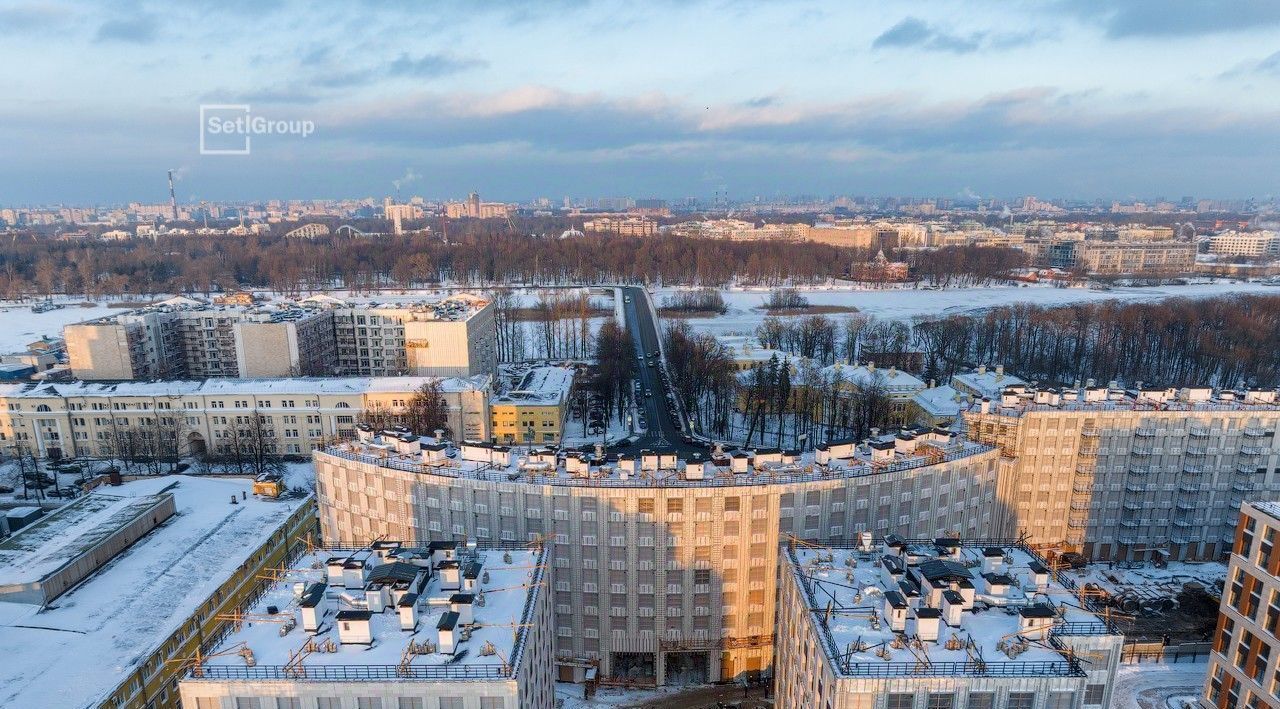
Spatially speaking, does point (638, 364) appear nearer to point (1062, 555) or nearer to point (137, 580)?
point (1062, 555)

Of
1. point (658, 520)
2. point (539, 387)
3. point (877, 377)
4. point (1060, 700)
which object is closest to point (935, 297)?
point (877, 377)

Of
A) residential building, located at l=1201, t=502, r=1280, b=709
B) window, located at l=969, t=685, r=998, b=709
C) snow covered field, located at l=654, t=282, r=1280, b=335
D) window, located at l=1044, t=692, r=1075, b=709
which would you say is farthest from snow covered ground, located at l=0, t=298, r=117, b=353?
residential building, located at l=1201, t=502, r=1280, b=709

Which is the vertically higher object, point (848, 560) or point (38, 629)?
point (848, 560)

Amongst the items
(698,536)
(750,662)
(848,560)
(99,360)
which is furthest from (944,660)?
(99,360)

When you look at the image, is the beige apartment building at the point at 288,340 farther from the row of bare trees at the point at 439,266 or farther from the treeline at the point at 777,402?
the row of bare trees at the point at 439,266

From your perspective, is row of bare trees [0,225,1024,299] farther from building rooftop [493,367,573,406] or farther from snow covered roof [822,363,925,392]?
snow covered roof [822,363,925,392]

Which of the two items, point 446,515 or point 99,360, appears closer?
point 446,515

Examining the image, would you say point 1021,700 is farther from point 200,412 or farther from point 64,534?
point 200,412
